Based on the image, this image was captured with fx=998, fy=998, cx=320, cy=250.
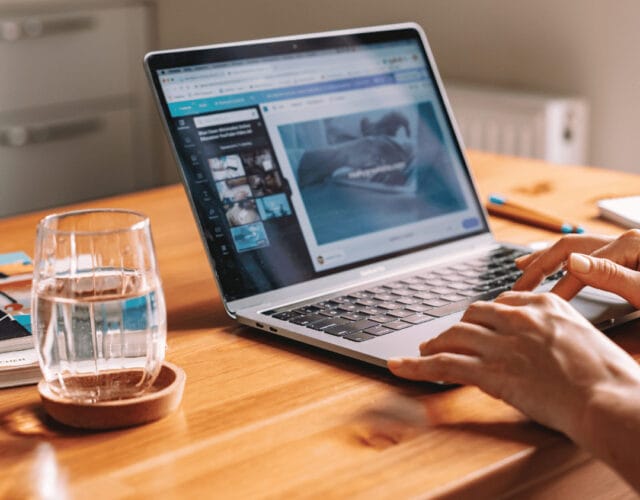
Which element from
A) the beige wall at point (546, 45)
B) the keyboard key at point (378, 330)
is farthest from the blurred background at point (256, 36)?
the keyboard key at point (378, 330)

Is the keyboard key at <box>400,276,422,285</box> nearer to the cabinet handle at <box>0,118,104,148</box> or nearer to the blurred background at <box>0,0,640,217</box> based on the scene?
the blurred background at <box>0,0,640,217</box>

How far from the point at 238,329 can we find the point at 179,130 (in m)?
0.22

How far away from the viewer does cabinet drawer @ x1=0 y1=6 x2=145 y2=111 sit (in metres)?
3.13

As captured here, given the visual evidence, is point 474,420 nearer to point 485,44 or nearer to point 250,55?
point 250,55

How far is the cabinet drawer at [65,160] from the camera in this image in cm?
322

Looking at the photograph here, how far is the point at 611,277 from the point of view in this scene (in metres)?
0.96

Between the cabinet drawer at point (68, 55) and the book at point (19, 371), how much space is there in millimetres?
2450

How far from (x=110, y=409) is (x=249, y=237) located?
0.33 meters

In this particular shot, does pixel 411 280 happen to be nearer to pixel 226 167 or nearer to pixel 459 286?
Result: pixel 459 286

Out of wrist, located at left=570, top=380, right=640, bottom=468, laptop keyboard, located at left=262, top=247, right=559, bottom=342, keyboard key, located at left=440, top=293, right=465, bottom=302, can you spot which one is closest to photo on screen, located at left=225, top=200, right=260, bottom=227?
laptop keyboard, located at left=262, top=247, right=559, bottom=342

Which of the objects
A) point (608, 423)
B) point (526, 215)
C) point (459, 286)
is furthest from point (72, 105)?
point (608, 423)

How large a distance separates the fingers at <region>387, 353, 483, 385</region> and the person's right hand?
22cm

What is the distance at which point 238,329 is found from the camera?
3.22 feet

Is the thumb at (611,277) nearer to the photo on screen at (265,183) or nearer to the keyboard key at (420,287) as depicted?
the keyboard key at (420,287)
